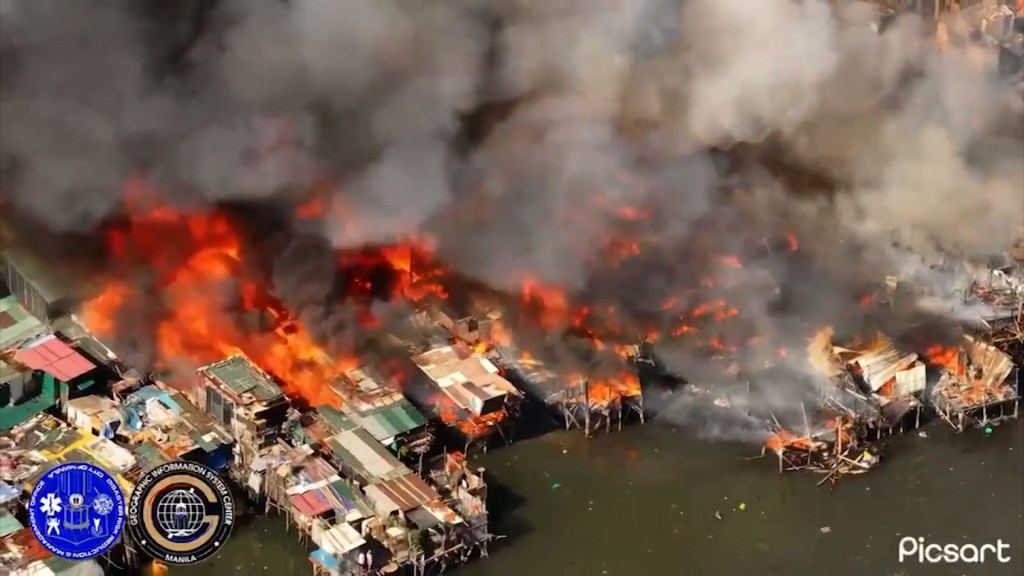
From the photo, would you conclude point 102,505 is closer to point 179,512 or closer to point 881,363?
point 179,512

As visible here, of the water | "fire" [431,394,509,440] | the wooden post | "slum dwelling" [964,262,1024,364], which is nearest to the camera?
the water

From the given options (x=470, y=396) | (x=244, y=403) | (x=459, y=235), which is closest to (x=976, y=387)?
(x=470, y=396)

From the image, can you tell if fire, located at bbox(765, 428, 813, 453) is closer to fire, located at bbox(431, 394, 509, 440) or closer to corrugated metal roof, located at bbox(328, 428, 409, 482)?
fire, located at bbox(431, 394, 509, 440)

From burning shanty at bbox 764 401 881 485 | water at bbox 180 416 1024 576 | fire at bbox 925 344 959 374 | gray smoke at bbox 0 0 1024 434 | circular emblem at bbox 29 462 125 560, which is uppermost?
gray smoke at bbox 0 0 1024 434

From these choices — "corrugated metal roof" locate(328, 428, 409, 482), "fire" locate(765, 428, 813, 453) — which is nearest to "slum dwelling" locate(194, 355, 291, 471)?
"corrugated metal roof" locate(328, 428, 409, 482)

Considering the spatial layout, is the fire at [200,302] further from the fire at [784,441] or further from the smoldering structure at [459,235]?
the fire at [784,441]

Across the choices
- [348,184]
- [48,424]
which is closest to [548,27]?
[348,184]

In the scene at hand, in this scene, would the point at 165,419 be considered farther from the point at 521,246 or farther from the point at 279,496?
the point at 521,246

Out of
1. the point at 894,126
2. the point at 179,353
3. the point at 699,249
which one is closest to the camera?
the point at 179,353
